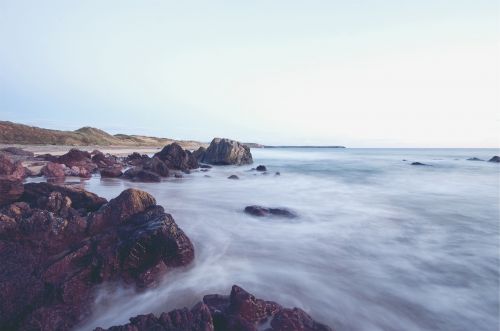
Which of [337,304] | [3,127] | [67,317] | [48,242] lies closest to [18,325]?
[67,317]

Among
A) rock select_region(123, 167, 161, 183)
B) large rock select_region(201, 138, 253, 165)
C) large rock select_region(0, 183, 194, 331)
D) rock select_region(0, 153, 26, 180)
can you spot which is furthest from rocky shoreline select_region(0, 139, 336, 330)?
large rock select_region(201, 138, 253, 165)

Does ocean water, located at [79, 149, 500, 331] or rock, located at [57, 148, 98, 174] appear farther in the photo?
rock, located at [57, 148, 98, 174]

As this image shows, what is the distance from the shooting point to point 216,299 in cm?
400

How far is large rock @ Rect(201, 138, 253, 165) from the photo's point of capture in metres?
29.4

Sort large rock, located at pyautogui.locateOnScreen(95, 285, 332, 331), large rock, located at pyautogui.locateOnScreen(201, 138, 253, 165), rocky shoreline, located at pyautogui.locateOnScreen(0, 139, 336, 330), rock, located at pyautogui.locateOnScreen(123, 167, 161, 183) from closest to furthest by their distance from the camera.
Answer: large rock, located at pyautogui.locateOnScreen(95, 285, 332, 331) < rocky shoreline, located at pyautogui.locateOnScreen(0, 139, 336, 330) < rock, located at pyautogui.locateOnScreen(123, 167, 161, 183) < large rock, located at pyautogui.locateOnScreen(201, 138, 253, 165)

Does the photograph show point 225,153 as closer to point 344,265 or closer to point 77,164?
point 77,164

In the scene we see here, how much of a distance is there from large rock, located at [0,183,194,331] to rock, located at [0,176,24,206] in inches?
33.6

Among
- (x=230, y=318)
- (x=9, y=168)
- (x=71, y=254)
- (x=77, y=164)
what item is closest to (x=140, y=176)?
(x=77, y=164)

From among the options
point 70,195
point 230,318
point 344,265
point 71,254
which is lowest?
point 344,265

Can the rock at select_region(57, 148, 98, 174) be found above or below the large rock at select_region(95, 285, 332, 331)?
above

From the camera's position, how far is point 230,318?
11.2ft

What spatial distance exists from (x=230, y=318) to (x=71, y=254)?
260cm

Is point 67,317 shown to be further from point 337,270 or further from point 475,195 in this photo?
point 475,195

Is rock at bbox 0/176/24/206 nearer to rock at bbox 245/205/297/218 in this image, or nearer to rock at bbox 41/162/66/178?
rock at bbox 245/205/297/218
